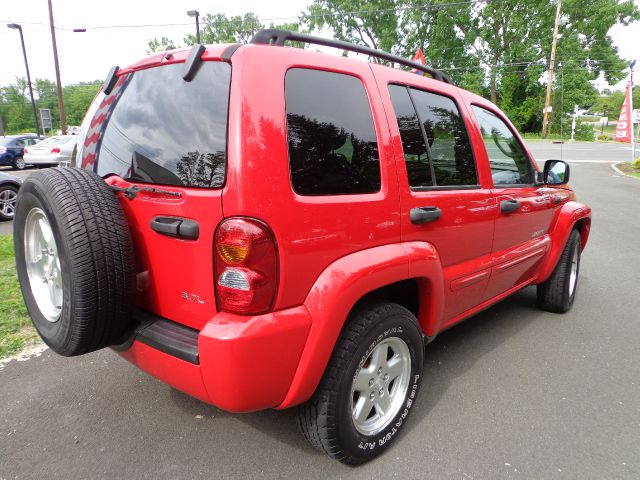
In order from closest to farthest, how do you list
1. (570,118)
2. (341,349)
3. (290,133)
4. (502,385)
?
(290,133)
(341,349)
(502,385)
(570,118)

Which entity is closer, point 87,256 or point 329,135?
point 87,256

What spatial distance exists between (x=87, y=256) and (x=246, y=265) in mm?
671

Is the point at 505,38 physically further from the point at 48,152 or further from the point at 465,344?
the point at 465,344

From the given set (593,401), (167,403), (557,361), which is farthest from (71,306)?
(557,361)

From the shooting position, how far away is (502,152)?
323 cm

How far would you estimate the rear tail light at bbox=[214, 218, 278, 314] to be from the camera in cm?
170

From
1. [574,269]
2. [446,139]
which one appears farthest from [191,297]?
[574,269]

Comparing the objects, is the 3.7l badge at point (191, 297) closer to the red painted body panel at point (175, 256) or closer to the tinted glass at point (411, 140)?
the red painted body panel at point (175, 256)

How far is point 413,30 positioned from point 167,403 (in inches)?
1765

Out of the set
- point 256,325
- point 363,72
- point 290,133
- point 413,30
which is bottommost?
point 256,325

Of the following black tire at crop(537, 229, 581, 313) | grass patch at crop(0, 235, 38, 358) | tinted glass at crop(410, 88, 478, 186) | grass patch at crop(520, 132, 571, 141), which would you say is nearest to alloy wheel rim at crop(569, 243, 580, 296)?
black tire at crop(537, 229, 581, 313)

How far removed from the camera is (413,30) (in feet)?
137

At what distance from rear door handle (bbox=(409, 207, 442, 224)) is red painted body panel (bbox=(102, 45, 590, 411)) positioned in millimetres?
36

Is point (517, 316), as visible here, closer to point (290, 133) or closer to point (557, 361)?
point (557, 361)
